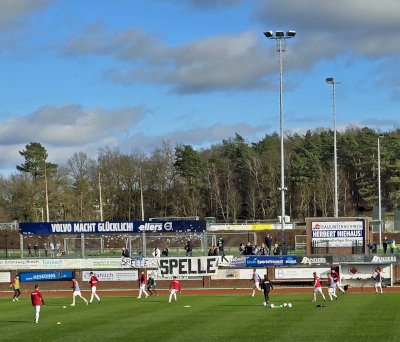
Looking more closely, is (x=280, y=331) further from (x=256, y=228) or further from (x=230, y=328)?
(x=256, y=228)

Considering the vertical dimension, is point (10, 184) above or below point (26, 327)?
above

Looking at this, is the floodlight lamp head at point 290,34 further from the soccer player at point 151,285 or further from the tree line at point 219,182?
the tree line at point 219,182

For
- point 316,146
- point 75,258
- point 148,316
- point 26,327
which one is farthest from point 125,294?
point 316,146

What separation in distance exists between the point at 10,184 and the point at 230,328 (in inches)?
4037

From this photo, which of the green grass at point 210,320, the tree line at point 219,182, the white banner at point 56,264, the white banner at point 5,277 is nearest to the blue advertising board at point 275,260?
the green grass at point 210,320

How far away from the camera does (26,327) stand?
106 ft

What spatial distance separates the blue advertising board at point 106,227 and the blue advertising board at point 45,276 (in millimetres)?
3193

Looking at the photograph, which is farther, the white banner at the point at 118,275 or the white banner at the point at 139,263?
the white banner at the point at 118,275

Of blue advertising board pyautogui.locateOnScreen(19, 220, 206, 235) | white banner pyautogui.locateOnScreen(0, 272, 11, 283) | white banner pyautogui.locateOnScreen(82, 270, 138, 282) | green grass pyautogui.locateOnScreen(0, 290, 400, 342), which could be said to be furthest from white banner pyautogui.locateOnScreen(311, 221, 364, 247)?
white banner pyautogui.locateOnScreen(0, 272, 11, 283)

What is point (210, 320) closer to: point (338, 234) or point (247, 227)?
point (338, 234)

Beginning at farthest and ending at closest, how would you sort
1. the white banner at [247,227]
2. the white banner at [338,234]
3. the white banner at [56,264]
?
the white banner at [247,227] < the white banner at [338,234] < the white banner at [56,264]

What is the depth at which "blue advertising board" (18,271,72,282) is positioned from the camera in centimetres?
5731

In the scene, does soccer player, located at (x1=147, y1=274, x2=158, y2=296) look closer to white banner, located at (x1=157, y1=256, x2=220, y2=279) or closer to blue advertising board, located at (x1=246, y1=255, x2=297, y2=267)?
white banner, located at (x1=157, y1=256, x2=220, y2=279)

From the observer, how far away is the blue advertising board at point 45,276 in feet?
188
